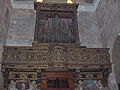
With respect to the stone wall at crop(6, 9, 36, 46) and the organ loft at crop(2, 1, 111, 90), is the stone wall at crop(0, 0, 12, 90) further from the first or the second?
the organ loft at crop(2, 1, 111, 90)

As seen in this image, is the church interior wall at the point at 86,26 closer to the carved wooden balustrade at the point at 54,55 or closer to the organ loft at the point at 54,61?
the organ loft at the point at 54,61

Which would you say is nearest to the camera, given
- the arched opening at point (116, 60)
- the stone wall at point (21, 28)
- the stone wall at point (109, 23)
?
the stone wall at point (109, 23)

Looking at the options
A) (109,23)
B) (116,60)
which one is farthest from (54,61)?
(109,23)

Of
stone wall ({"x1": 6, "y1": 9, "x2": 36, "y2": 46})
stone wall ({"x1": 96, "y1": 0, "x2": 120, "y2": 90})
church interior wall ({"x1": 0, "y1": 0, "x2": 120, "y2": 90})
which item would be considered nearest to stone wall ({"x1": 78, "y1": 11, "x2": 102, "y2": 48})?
church interior wall ({"x1": 0, "y1": 0, "x2": 120, "y2": 90})

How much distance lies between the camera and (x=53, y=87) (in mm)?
9164

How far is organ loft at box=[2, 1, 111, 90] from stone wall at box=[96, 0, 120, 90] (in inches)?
31.1

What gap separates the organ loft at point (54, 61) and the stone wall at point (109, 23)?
79cm

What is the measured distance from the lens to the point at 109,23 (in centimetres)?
976

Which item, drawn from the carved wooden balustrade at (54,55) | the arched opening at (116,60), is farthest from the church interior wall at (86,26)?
the carved wooden balustrade at (54,55)

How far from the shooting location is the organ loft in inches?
325

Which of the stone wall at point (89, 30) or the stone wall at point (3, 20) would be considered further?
the stone wall at point (89, 30)

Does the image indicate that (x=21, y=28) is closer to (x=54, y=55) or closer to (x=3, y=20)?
(x=3, y=20)

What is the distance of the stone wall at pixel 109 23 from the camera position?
884 cm

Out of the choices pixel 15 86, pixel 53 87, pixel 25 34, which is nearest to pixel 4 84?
pixel 15 86
